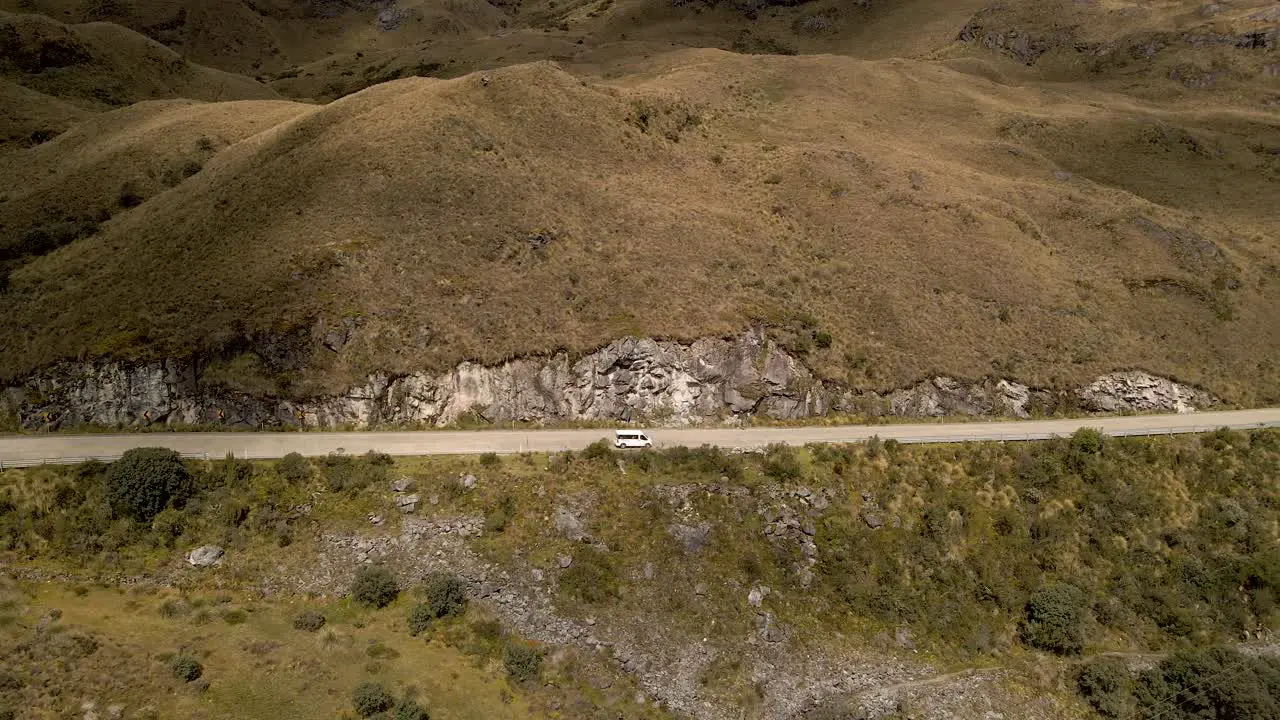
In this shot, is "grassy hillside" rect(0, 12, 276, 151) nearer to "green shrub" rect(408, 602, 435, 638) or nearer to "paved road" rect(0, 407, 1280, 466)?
"paved road" rect(0, 407, 1280, 466)

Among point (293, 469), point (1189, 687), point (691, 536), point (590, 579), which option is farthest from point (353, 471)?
point (1189, 687)

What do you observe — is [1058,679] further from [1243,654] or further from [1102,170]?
[1102,170]

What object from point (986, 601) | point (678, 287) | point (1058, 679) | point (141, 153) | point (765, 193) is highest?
point (141, 153)

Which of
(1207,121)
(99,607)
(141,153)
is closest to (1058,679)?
(99,607)

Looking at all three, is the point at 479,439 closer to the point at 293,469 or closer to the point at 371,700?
the point at 293,469

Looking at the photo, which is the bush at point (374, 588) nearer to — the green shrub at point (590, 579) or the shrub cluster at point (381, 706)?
the shrub cluster at point (381, 706)

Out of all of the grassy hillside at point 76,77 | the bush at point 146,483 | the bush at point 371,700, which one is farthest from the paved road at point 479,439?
the grassy hillside at point 76,77
